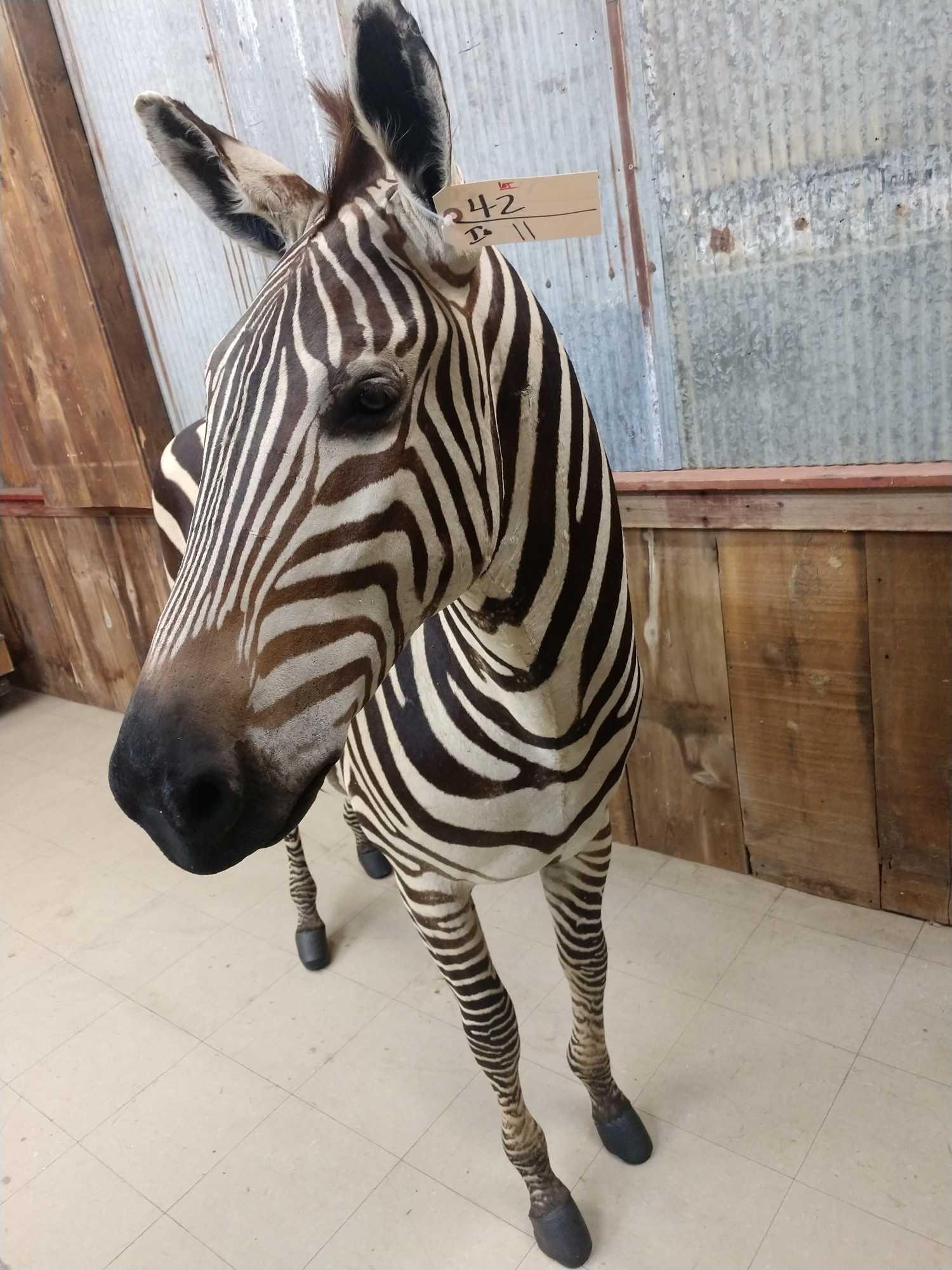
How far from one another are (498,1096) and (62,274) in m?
2.98

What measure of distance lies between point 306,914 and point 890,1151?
1.43 metres

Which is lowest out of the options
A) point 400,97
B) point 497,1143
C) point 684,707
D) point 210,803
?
point 497,1143

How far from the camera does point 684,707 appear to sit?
6.69 feet

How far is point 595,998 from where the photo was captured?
1478 mm

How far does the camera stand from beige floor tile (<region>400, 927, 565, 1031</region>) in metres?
1.89

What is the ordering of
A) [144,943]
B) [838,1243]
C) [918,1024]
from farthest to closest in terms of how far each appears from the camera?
[144,943]
[918,1024]
[838,1243]

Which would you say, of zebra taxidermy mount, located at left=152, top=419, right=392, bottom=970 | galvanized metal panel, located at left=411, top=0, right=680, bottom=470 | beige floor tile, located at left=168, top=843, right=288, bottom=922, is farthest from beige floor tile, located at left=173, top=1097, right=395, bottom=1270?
galvanized metal panel, located at left=411, top=0, right=680, bottom=470

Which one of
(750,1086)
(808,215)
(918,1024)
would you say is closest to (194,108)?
(808,215)

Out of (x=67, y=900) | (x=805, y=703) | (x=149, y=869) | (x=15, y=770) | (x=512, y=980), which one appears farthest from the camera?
(x=15, y=770)

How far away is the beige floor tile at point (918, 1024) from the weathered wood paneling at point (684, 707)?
0.49 m

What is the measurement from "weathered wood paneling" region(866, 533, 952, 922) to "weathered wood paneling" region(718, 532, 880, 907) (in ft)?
0.10

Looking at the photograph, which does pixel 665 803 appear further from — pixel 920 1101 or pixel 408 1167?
pixel 408 1167

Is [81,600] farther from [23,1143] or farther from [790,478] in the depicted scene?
[790,478]

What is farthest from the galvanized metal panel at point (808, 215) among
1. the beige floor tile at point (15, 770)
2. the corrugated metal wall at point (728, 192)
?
the beige floor tile at point (15, 770)
